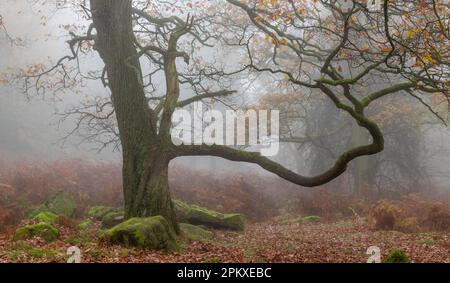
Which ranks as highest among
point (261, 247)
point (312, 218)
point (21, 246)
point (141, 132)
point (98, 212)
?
point (141, 132)

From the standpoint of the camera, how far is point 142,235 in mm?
8805

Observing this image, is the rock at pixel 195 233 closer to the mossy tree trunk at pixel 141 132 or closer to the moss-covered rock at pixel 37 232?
the mossy tree trunk at pixel 141 132

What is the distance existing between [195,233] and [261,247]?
2.22 m

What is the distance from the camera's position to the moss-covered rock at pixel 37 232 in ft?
30.0

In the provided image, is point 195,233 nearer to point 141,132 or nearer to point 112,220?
point 112,220

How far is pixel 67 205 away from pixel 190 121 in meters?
16.1

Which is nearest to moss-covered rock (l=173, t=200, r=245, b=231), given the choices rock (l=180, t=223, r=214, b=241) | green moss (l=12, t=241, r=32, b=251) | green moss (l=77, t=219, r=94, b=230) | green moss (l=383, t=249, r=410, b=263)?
rock (l=180, t=223, r=214, b=241)

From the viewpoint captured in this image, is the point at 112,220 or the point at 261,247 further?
the point at 112,220

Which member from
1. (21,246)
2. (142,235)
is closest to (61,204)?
(21,246)

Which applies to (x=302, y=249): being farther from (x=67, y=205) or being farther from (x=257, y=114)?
(x=257, y=114)

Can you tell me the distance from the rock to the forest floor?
0.18 meters

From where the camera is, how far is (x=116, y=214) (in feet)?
41.9

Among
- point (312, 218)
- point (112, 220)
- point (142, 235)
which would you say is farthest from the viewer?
point (312, 218)
